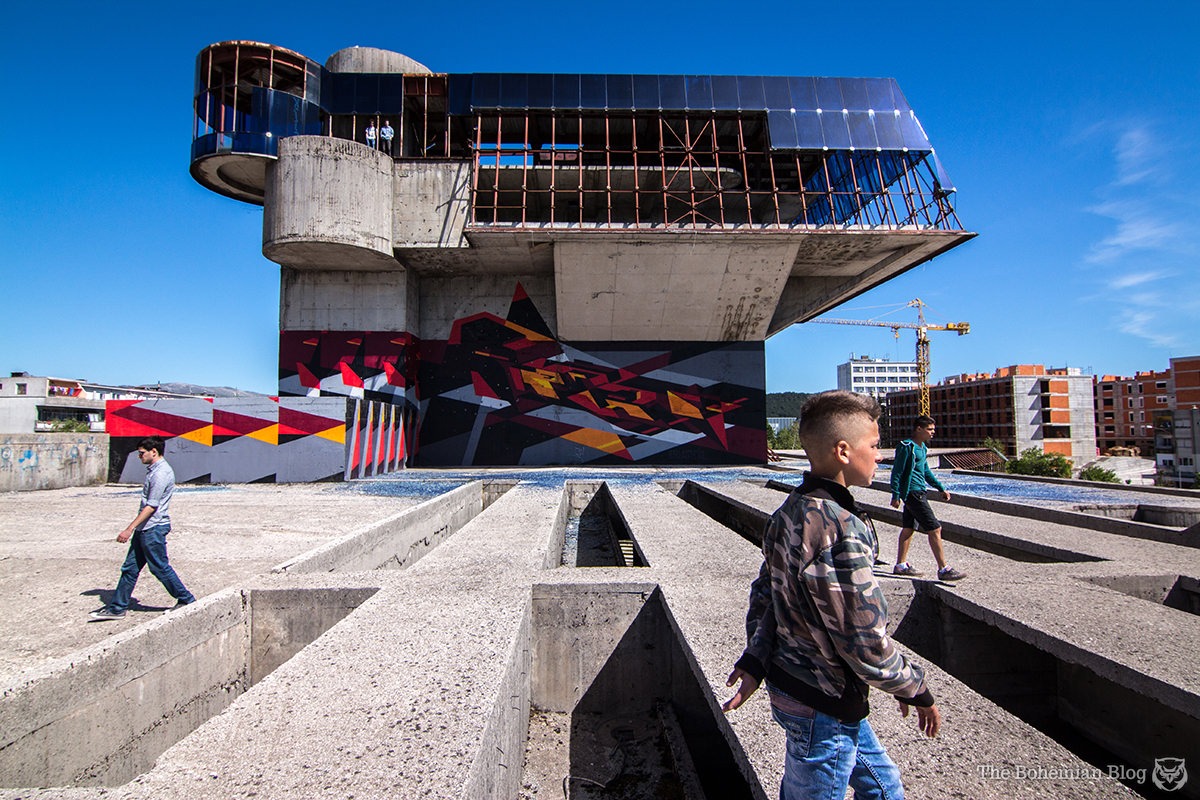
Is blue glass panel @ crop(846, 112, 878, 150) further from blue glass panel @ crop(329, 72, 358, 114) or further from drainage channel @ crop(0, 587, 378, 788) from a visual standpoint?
drainage channel @ crop(0, 587, 378, 788)

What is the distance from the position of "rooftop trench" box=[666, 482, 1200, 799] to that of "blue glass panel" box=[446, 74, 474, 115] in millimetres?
19354

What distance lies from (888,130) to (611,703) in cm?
1951

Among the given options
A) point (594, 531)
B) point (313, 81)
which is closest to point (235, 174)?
point (313, 81)

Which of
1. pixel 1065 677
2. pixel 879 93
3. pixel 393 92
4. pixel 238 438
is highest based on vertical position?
pixel 393 92

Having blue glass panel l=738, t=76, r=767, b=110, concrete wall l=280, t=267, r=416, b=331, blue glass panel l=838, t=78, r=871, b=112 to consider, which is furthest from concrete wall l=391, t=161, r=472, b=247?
blue glass panel l=838, t=78, r=871, b=112

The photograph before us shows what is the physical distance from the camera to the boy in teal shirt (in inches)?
180

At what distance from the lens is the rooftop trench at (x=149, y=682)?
2.79 m

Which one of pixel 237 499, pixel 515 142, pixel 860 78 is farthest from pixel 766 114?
pixel 237 499

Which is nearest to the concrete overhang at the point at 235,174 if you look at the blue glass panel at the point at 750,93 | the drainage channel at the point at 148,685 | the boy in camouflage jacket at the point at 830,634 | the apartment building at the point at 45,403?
the blue glass panel at the point at 750,93

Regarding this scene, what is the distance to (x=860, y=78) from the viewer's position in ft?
59.0

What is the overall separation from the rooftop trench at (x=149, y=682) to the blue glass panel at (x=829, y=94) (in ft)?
64.7

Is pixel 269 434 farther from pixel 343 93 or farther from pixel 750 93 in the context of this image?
pixel 750 93

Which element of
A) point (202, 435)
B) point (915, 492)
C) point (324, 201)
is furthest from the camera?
point (324, 201)

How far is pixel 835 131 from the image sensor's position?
57.7 feet
